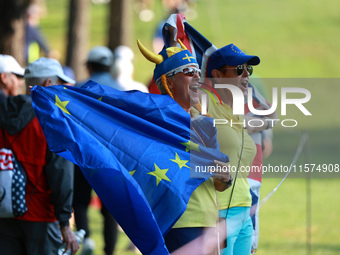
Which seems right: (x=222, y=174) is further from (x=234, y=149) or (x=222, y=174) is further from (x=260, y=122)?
(x=260, y=122)

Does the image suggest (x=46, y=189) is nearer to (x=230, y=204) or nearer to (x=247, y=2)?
(x=230, y=204)

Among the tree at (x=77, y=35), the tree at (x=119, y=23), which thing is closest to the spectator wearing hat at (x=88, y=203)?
the tree at (x=77, y=35)

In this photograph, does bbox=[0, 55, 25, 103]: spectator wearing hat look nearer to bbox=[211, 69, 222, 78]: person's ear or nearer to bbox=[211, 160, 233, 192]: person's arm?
bbox=[211, 69, 222, 78]: person's ear

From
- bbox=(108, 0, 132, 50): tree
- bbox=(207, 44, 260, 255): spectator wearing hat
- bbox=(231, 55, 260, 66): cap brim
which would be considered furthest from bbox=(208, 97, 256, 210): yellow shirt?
bbox=(108, 0, 132, 50): tree

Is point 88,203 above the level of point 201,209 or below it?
below

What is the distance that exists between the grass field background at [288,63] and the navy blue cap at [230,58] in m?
1.80

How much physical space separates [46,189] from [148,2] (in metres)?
31.8

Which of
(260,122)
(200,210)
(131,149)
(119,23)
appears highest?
(119,23)

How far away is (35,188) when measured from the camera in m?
5.56

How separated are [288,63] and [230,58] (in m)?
27.3

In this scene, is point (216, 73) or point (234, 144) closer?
point (234, 144)

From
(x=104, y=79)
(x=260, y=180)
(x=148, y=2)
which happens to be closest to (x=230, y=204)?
(x=260, y=180)

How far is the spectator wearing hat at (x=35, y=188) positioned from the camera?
5484mm

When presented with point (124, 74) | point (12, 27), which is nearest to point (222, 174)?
point (124, 74)
